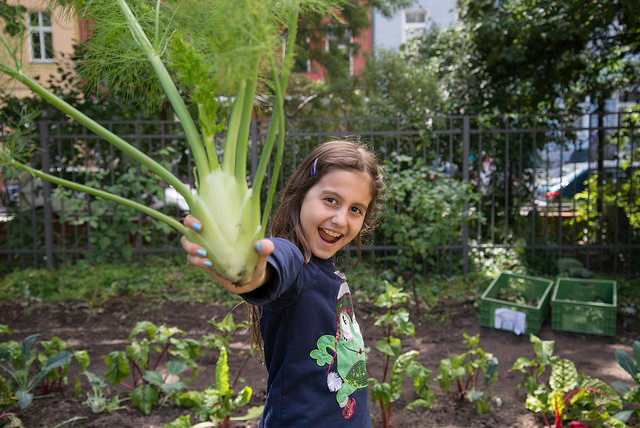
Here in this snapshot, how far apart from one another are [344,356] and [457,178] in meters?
5.90

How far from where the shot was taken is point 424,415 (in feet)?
9.91

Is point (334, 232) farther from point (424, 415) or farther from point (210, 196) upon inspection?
point (424, 415)

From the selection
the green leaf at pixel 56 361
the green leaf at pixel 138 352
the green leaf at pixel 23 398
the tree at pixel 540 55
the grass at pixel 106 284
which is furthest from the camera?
the tree at pixel 540 55

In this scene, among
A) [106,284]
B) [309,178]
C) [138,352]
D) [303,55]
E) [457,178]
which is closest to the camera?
[309,178]

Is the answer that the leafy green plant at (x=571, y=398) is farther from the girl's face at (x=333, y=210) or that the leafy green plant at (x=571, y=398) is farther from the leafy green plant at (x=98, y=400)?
the leafy green plant at (x=98, y=400)

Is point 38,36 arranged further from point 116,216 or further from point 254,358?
point 116,216

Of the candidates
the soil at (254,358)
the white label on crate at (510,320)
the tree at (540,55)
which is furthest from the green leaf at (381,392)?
the tree at (540,55)

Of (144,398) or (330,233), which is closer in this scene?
(330,233)

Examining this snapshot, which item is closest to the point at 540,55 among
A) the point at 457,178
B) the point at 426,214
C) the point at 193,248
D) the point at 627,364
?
the point at 457,178

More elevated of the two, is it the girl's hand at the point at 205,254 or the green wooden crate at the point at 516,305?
the girl's hand at the point at 205,254

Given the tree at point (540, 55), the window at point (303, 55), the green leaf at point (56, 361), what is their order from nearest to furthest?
1. the green leaf at point (56, 361)
2. the tree at point (540, 55)
3. the window at point (303, 55)

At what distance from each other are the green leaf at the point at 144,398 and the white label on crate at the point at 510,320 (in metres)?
2.97

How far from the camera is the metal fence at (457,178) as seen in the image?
6797 mm

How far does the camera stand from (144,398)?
3000 millimetres
